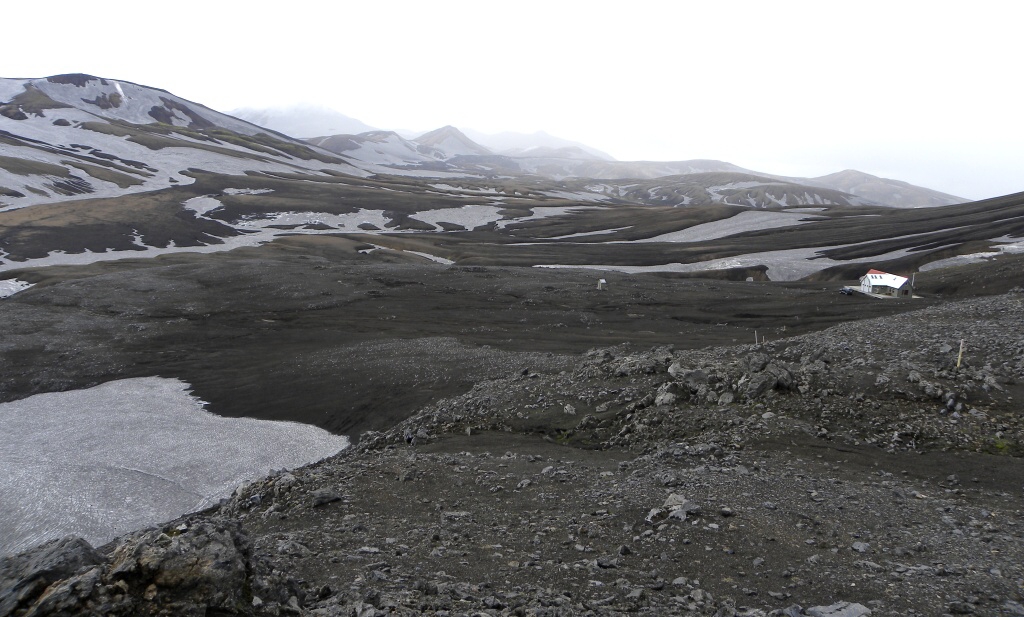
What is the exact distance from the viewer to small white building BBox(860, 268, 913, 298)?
52750 mm

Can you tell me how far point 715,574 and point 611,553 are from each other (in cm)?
182

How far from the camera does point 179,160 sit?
165625 millimetres

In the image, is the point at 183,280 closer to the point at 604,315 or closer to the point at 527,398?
the point at 604,315

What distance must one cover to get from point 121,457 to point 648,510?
23270 mm

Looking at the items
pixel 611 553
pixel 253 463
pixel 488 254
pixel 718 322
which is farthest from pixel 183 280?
pixel 611 553

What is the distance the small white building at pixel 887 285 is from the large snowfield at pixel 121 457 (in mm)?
46461

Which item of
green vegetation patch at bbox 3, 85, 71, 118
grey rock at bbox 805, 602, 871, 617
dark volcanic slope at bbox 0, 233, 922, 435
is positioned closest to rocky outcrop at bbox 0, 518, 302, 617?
grey rock at bbox 805, 602, 871, 617

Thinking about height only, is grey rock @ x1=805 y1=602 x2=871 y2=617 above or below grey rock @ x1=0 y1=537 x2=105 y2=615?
below

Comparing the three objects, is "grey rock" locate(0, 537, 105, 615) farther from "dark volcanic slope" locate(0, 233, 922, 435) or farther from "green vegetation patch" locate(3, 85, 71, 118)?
"green vegetation patch" locate(3, 85, 71, 118)

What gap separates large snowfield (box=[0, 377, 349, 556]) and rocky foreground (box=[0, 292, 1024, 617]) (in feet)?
18.9

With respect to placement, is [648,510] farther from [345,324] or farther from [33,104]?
[33,104]

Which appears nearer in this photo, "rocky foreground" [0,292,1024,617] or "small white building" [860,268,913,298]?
"rocky foreground" [0,292,1024,617]

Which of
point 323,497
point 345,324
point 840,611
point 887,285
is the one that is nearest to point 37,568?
point 323,497

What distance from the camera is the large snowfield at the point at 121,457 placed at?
21.8 meters
